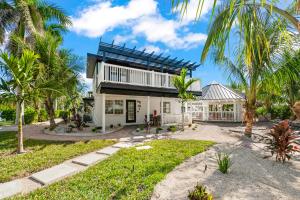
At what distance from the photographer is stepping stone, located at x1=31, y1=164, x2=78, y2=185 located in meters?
5.40

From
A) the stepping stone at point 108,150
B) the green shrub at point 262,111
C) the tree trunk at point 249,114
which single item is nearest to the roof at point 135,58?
the stepping stone at point 108,150

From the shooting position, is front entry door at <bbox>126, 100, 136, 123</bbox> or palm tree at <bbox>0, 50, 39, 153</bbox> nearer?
palm tree at <bbox>0, 50, 39, 153</bbox>

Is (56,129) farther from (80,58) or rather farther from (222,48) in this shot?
(222,48)

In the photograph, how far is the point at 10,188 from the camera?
4.97 m

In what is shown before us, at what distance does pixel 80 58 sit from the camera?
1559 cm

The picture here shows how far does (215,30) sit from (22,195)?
5363 millimetres

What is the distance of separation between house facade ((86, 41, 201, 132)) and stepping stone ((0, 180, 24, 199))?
7.16m

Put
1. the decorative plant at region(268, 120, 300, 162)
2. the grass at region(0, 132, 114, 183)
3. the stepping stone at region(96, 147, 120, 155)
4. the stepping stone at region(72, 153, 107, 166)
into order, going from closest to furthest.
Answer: the grass at region(0, 132, 114, 183) → the decorative plant at region(268, 120, 300, 162) → the stepping stone at region(72, 153, 107, 166) → the stepping stone at region(96, 147, 120, 155)

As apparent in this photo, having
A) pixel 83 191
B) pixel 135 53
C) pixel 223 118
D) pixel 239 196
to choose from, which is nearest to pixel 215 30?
pixel 239 196

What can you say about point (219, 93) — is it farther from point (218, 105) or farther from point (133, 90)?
point (133, 90)

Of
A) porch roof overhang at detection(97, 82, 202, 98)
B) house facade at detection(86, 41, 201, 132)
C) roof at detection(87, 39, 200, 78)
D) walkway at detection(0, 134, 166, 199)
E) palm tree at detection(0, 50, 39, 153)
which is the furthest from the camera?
roof at detection(87, 39, 200, 78)

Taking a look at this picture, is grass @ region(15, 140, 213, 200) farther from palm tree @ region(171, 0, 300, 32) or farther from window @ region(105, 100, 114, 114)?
window @ region(105, 100, 114, 114)

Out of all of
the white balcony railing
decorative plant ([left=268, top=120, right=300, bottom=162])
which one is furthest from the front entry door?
decorative plant ([left=268, top=120, right=300, bottom=162])

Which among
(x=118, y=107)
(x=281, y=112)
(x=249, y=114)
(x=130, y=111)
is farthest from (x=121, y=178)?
(x=281, y=112)
